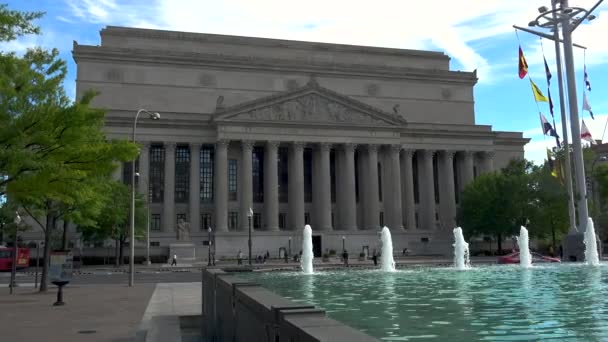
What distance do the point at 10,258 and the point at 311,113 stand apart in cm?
3942

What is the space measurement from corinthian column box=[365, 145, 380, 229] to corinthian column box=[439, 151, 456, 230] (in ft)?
36.9

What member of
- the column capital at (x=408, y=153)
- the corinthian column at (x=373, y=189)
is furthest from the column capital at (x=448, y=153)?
the corinthian column at (x=373, y=189)

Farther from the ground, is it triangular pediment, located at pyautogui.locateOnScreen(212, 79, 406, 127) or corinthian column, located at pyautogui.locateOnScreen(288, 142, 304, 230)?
triangular pediment, located at pyautogui.locateOnScreen(212, 79, 406, 127)

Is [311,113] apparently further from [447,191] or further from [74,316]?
[74,316]

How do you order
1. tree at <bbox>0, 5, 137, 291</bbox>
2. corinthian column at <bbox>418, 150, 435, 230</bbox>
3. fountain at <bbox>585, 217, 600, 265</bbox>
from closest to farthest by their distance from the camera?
tree at <bbox>0, 5, 137, 291</bbox>
fountain at <bbox>585, 217, 600, 265</bbox>
corinthian column at <bbox>418, 150, 435, 230</bbox>

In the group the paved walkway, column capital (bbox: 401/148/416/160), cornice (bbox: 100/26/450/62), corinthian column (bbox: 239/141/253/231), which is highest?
cornice (bbox: 100/26/450/62)

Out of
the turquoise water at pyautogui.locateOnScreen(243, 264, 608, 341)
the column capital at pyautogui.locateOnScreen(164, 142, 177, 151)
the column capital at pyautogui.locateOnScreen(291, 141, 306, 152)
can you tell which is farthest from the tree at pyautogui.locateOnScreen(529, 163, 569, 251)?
the turquoise water at pyautogui.locateOnScreen(243, 264, 608, 341)

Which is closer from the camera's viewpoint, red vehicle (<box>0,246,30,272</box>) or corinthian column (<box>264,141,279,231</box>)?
red vehicle (<box>0,246,30,272</box>)

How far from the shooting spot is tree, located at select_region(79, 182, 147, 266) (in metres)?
54.6

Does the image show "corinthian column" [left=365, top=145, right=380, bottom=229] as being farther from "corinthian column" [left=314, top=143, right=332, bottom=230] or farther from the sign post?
the sign post

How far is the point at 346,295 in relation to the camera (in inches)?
665

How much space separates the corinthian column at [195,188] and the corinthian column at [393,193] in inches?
1000

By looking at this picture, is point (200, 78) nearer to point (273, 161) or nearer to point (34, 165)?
point (273, 161)

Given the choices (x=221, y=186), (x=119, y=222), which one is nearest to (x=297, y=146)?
(x=221, y=186)
